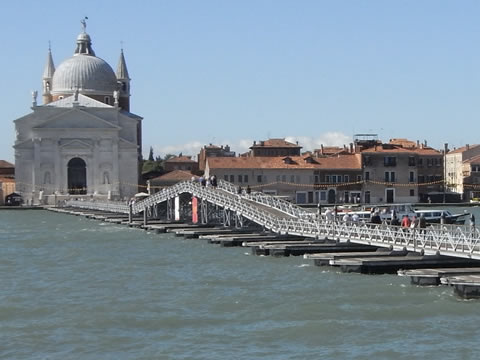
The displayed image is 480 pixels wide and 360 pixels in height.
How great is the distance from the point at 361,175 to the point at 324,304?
207ft

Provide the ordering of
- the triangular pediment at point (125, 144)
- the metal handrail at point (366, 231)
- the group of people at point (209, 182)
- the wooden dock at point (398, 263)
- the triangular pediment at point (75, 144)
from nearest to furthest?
the metal handrail at point (366, 231) → the wooden dock at point (398, 263) → the group of people at point (209, 182) → the triangular pediment at point (75, 144) → the triangular pediment at point (125, 144)

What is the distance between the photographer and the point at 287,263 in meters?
31.9

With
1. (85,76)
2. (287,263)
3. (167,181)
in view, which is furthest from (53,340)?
(85,76)

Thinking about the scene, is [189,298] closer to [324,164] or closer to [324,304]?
[324,304]

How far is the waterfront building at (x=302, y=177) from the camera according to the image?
279ft

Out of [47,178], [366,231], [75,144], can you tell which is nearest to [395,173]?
[75,144]

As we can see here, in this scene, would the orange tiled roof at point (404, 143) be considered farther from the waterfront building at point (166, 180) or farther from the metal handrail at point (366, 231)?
the metal handrail at point (366, 231)

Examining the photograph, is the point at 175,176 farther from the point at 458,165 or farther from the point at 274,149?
the point at 458,165

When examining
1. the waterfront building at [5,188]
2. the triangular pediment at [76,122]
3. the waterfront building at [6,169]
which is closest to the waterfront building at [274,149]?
the triangular pediment at [76,122]

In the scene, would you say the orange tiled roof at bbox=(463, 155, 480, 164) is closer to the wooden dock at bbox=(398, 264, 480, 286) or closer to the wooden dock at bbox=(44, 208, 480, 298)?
the wooden dock at bbox=(44, 208, 480, 298)

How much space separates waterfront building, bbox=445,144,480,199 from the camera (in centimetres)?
9256

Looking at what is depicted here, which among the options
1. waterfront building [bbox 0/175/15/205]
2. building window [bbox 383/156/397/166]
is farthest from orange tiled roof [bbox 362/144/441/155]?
waterfront building [bbox 0/175/15/205]

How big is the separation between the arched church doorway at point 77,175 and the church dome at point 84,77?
995 cm

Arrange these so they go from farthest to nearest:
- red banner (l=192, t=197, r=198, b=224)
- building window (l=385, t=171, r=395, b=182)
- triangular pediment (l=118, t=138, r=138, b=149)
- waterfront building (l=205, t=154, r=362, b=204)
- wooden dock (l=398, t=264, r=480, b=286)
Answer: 1. triangular pediment (l=118, t=138, r=138, b=149)
2. building window (l=385, t=171, r=395, b=182)
3. waterfront building (l=205, t=154, r=362, b=204)
4. red banner (l=192, t=197, r=198, b=224)
5. wooden dock (l=398, t=264, r=480, b=286)
